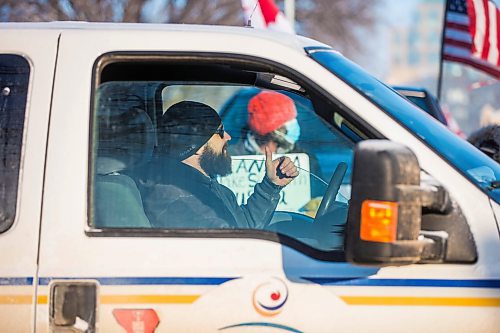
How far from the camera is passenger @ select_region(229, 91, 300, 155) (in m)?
3.37

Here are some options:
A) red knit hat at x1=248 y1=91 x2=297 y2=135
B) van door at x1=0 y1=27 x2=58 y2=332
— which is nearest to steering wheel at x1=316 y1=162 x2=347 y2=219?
red knit hat at x1=248 y1=91 x2=297 y2=135

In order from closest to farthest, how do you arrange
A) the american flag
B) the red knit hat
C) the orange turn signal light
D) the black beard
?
the orange turn signal light, the black beard, the red knit hat, the american flag

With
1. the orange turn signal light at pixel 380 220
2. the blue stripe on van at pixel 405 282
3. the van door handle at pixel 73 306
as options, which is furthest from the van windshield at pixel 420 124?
the van door handle at pixel 73 306

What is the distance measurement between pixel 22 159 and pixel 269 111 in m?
1.06

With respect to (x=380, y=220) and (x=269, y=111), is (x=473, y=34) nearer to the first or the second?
(x=269, y=111)

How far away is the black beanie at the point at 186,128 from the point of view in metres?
3.05

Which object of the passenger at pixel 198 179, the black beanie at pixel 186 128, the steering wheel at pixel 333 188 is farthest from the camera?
the steering wheel at pixel 333 188

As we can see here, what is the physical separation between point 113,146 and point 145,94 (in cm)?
33

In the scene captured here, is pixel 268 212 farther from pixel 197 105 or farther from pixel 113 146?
pixel 113 146

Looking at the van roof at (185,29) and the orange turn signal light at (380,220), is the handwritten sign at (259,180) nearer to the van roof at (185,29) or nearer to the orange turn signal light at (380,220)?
the van roof at (185,29)

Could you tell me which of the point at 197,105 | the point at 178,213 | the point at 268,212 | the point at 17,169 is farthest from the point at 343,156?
the point at 17,169

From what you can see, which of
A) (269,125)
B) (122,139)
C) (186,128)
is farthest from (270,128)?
(122,139)

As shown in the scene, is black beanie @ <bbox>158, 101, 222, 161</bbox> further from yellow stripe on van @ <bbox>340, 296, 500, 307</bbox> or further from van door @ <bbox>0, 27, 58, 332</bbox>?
yellow stripe on van @ <bbox>340, 296, 500, 307</bbox>

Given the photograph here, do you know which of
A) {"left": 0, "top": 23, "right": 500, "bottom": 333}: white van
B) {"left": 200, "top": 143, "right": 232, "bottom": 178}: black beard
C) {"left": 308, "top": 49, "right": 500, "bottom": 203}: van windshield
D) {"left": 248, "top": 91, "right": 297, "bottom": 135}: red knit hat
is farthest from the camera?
{"left": 248, "top": 91, "right": 297, "bottom": 135}: red knit hat
